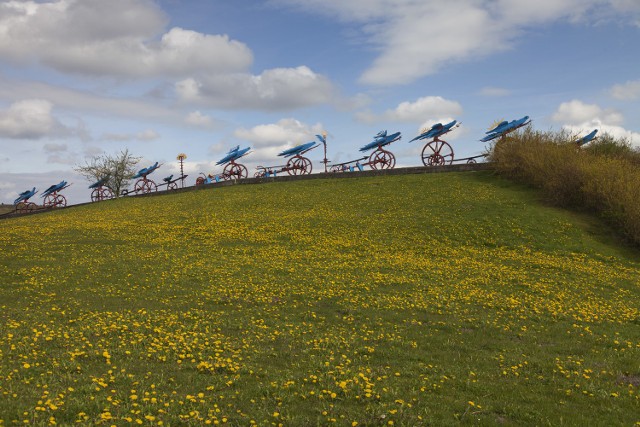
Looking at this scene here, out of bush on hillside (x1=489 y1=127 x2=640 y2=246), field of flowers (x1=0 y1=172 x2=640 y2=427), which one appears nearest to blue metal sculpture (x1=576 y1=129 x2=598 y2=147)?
bush on hillside (x1=489 y1=127 x2=640 y2=246)

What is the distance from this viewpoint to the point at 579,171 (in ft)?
95.0

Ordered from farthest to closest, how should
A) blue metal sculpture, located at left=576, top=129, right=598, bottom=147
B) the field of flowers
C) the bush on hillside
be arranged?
blue metal sculpture, located at left=576, top=129, right=598, bottom=147, the bush on hillside, the field of flowers

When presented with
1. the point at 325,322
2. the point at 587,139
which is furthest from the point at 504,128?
the point at 325,322

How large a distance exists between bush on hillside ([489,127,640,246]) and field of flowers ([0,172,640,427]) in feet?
5.68

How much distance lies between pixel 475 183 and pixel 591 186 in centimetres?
906

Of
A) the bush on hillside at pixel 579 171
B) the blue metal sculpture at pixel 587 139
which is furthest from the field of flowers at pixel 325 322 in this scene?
the blue metal sculpture at pixel 587 139

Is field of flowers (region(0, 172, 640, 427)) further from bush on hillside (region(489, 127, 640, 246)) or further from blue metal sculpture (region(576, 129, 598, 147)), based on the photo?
blue metal sculpture (region(576, 129, 598, 147))

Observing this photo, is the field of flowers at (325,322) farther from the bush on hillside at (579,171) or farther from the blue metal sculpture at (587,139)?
the blue metal sculpture at (587,139)

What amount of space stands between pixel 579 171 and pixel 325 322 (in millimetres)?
24961

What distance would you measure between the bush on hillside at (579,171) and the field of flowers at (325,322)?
1731mm

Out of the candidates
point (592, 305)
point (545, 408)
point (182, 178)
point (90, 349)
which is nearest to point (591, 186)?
point (592, 305)

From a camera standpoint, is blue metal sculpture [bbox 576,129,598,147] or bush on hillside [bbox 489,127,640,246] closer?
bush on hillside [bbox 489,127,640,246]

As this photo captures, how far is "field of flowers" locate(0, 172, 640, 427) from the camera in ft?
21.4

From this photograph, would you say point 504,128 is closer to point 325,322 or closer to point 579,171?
point 579,171
